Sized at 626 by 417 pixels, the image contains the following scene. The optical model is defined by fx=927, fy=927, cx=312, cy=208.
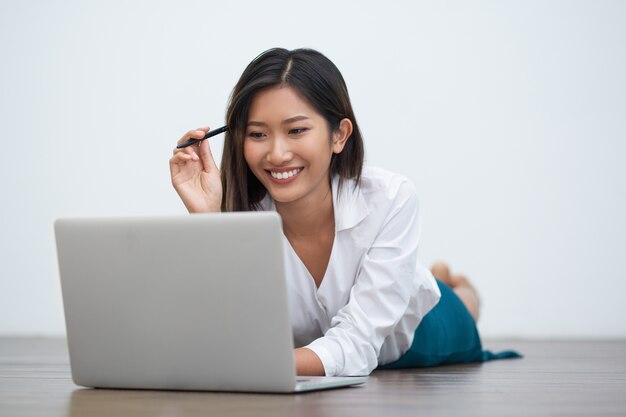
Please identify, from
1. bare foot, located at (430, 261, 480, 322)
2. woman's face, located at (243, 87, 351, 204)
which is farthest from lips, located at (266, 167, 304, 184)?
bare foot, located at (430, 261, 480, 322)

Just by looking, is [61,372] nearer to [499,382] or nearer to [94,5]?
[499,382]

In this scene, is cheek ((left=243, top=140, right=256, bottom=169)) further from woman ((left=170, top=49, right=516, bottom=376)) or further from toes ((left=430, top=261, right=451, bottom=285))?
toes ((left=430, top=261, right=451, bottom=285))

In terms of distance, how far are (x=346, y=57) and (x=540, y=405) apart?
11.1 ft

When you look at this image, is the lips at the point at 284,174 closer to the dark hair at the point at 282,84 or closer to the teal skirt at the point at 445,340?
the dark hair at the point at 282,84

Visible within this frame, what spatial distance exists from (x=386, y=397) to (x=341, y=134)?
0.82 meters

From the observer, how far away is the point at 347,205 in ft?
7.73

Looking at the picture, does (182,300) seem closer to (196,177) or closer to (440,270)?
(196,177)

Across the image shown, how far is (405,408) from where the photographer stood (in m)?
1.58

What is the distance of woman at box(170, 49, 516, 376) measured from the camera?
2203mm

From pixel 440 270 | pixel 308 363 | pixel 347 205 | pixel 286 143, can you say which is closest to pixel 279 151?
pixel 286 143

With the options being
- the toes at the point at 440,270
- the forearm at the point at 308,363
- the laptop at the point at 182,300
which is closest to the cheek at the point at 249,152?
the forearm at the point at 308,363

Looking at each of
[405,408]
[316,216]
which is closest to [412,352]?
[316,216]

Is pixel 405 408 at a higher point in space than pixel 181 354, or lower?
lower

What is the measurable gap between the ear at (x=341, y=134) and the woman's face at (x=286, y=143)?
31 millimetres
